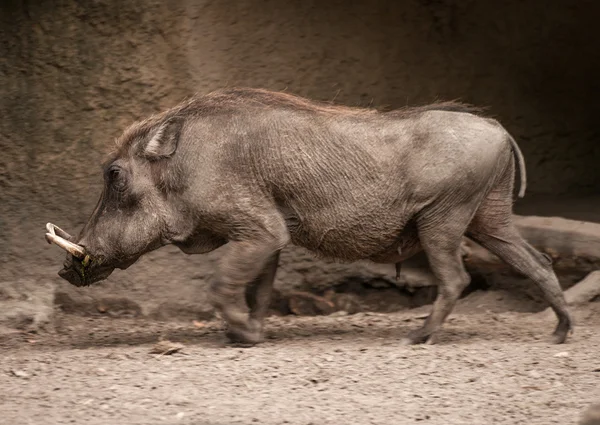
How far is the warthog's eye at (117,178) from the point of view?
652 centimetres

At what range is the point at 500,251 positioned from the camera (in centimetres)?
662

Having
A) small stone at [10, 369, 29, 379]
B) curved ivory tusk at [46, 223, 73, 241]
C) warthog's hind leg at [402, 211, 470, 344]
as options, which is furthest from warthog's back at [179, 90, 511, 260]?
small stone at [10, 369, 29, 379]

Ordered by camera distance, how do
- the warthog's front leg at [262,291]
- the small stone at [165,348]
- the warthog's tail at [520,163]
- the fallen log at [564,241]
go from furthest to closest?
1. the fallen log at [564,241]
2. the warthog's front leg at [262,291]
3. the warthog's tail at [520,163]
4. the small stone at [165,348]

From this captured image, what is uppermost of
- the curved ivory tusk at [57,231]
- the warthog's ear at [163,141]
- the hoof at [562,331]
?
the warthog's ear at [163,141]

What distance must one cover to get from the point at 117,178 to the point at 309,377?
5.94 feet

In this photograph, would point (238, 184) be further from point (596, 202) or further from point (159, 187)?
point (596, 202)

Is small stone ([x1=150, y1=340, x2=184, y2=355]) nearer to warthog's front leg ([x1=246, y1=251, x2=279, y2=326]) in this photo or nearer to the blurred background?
warthog's front leg ([x1=246, y1=251, x2=279, y2=326])

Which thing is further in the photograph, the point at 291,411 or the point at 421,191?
the point at 421,191

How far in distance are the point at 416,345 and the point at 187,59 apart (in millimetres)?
2556

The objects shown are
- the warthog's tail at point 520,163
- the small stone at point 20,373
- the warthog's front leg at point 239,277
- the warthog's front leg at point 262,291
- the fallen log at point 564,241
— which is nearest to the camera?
the small stone at point 20,373

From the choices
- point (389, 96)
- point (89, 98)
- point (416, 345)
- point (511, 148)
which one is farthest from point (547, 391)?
point (89, 98)

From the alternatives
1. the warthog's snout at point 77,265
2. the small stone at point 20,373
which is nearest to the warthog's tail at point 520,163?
the warthog's snout at point 77,265

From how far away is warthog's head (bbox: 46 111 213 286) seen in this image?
6.48m

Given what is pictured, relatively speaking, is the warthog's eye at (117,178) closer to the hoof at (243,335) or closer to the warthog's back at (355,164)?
the warthog's back at (355,164)
